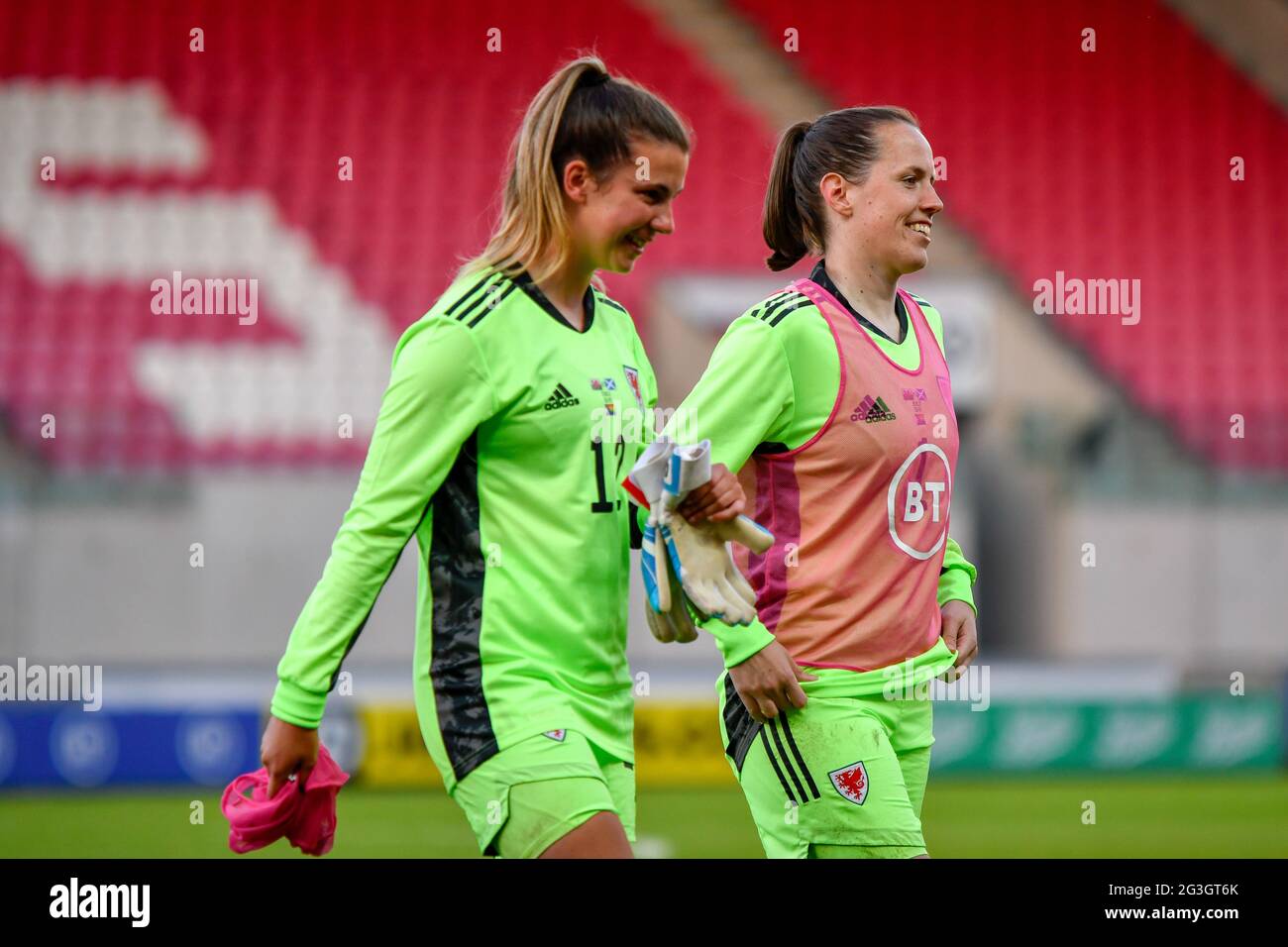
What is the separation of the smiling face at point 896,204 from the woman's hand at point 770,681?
86 cm

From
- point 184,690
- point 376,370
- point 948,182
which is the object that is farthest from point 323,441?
point 948,182

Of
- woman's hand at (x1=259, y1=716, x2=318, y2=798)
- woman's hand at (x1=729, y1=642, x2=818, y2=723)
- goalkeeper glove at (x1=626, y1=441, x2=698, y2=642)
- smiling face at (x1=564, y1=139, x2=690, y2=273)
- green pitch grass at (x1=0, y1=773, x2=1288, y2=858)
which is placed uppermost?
smiling face at (x1=564, y1=139, x2=690, y2=273)

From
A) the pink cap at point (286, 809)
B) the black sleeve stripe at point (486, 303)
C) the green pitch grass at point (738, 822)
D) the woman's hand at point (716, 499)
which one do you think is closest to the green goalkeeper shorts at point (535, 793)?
the pink cap at point (286, 809)

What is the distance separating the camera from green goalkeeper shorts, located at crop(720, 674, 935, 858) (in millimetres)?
3348

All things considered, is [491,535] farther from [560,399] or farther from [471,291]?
[471,291]

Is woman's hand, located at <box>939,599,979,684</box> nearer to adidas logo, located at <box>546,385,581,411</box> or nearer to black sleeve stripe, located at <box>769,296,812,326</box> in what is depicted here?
black sleeve stripe, located at <box>769,296,812,326</box>

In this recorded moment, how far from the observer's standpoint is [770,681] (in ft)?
11.0

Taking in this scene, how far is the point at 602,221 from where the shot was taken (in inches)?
134

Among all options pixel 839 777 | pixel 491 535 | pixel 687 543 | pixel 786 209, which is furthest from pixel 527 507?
pixel 786 209

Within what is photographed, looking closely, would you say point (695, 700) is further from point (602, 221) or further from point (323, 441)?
point (602, 221)

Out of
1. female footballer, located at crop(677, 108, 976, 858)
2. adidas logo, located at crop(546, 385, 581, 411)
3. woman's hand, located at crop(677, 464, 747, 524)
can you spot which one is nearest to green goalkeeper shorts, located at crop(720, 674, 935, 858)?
female footballer, located at crop(677, 108, 976, 858)

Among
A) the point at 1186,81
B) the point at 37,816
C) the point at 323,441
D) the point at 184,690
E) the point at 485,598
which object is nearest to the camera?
the point at 485,598

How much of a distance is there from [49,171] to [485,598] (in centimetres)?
1195

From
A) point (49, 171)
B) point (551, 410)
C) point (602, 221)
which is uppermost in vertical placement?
point (49, 171)
